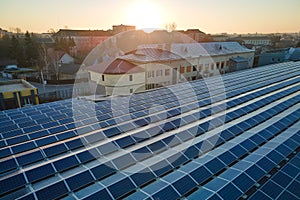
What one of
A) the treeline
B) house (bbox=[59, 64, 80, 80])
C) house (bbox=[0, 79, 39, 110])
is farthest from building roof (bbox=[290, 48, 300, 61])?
the treeline

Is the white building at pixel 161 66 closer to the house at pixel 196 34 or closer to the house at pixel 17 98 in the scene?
the house at pixel 17 98

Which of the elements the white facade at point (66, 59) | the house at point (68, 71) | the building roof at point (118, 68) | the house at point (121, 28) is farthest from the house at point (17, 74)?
the house at point (121, 28)

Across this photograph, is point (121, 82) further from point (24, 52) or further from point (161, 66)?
point (24, 52)

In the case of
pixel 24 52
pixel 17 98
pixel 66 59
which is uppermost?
pixel 24 52

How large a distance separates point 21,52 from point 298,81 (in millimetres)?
77565

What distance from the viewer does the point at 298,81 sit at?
76.4ft

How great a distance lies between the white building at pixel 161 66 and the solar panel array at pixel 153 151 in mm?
18374

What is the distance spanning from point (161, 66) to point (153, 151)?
2996 cm

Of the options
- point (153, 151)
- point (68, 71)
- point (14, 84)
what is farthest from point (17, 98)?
point (68, 71)

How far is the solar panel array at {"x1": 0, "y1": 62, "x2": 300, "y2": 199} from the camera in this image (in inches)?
278

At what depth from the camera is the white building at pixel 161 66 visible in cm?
3434

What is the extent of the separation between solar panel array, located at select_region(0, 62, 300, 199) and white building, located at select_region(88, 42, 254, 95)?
1837 centimetres

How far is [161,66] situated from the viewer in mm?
37844

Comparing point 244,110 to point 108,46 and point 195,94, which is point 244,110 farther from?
point 108,46
